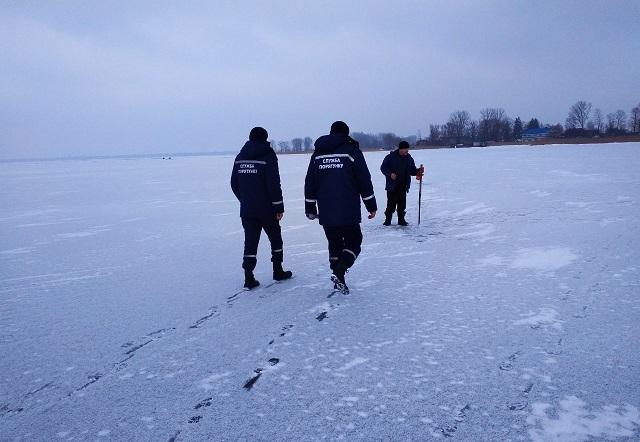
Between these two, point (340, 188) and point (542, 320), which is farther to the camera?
point (340, 188)

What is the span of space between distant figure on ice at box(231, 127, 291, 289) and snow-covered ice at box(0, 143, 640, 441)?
562 mm

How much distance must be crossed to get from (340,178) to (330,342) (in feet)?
6.02

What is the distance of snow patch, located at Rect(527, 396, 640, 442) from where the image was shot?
218 centimetres

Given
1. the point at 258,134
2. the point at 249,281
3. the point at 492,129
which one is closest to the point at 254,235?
the point at 249,281

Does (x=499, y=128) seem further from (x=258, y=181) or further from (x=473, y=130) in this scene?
(x=258, y=181)

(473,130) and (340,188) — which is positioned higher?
(473,130)

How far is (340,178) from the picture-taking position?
14.4 ft

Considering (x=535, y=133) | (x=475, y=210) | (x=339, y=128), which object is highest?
(x=535, y=133)

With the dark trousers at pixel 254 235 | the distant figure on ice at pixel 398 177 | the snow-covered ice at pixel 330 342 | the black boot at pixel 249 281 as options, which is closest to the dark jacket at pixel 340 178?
the dark trousers at pixel 254 235

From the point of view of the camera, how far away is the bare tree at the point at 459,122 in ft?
411

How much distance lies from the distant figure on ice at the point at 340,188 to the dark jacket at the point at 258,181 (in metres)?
0.45

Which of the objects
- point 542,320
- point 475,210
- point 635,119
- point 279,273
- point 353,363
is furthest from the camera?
point 635,119

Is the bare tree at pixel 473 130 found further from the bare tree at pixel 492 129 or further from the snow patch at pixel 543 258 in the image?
the snow patch at pixel 543 258

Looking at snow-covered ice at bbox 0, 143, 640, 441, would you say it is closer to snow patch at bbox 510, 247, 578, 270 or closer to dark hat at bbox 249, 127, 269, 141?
snow patch at bbox 510, 247, 578, 270
